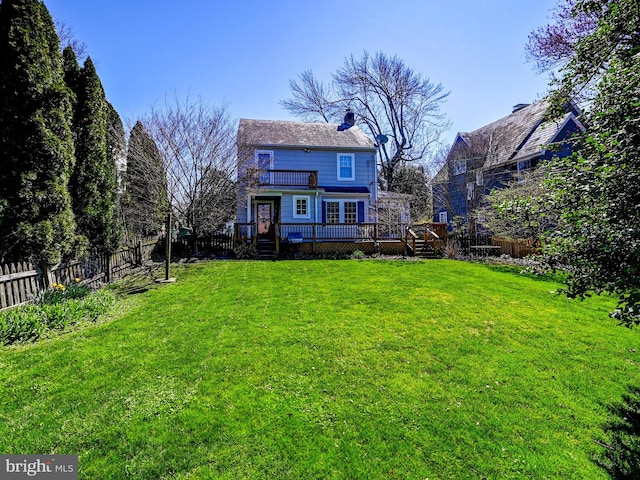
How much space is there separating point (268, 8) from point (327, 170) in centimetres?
1022

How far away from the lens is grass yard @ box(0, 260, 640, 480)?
2.63 metres

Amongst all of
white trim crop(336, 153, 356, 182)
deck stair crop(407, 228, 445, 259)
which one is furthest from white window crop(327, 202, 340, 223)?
deck stair crop(407, 228, 445, 259)

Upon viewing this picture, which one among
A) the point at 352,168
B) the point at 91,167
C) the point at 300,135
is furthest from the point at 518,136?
the point at 91,167

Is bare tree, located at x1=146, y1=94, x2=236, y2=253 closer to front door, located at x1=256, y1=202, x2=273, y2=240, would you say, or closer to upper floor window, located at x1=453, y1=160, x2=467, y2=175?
front door, located at x1=256, y1=202, x2=273, y2=240

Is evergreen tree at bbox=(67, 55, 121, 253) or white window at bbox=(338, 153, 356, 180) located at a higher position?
white window at bbox=(338, 153, 356, 180)

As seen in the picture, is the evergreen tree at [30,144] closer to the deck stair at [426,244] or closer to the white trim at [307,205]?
the white trim at [307,205]

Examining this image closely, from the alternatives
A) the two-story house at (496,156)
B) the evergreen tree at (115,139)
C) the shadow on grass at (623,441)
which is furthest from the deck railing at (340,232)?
the shadow on grass at (623,441)

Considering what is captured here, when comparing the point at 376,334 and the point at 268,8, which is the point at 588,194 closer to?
the point at 376,334

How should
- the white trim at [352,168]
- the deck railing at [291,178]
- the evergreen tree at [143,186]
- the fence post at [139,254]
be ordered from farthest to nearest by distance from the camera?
the white trim at [352,168], the deck railing at [291,178], the evergreen tree at [143,186], the fence post at [139,254]

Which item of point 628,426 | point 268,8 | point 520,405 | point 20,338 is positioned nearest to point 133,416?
point 20,338

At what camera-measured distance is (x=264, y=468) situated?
251cm

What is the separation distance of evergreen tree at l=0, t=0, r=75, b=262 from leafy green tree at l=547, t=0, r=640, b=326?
28.4 ft
